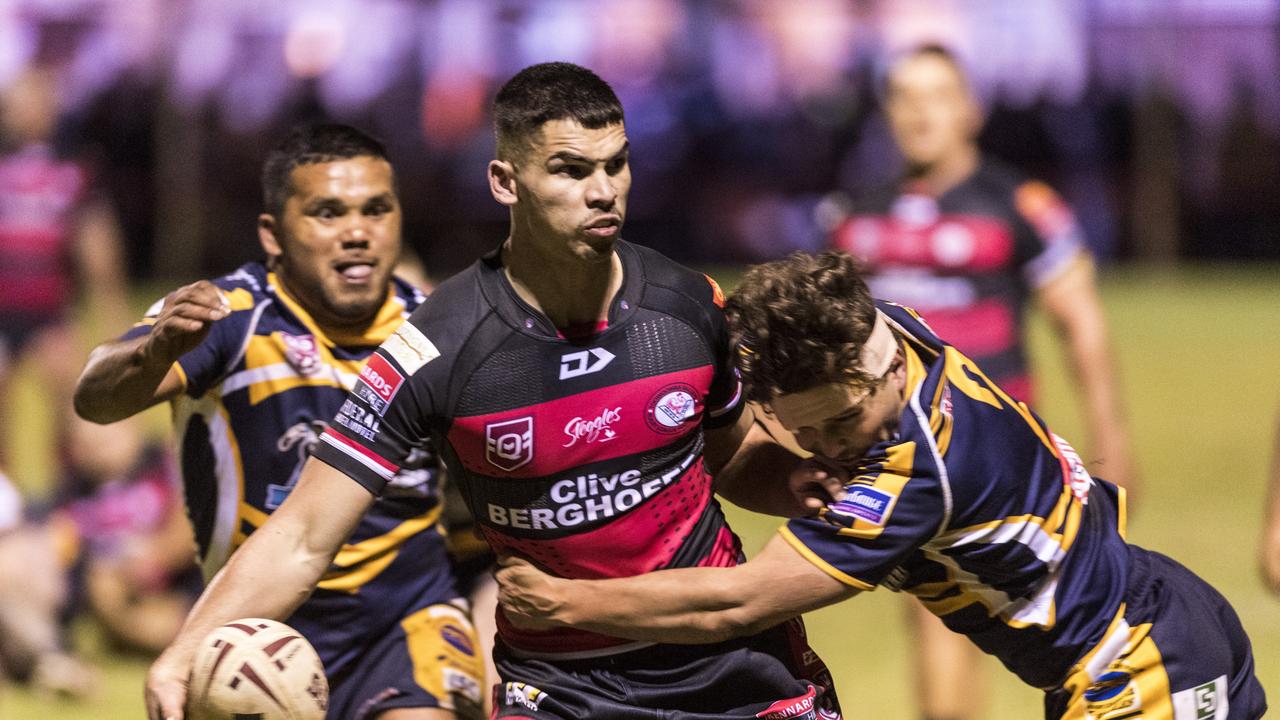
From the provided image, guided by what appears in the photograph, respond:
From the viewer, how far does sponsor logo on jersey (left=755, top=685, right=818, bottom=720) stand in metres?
4.01

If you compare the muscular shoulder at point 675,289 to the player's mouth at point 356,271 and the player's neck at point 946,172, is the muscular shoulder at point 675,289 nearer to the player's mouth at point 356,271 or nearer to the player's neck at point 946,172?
the player's mouth at point 356,271

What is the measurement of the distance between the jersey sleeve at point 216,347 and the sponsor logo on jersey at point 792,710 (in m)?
1.81

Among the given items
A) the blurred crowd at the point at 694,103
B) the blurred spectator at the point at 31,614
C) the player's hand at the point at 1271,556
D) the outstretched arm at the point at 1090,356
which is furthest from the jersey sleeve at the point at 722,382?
the blurred crowd at the point at 694,103

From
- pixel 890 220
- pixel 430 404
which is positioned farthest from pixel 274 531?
pixel 890 220

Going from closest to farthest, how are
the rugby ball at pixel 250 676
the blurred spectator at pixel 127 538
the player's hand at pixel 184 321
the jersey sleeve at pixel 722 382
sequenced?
the rugby ball at pixel 250 676
the jersey sleeve at pixel 722 382
the player's hand at pixel 184 321
the blurred spectator at pixel 127 538

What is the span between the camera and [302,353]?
4715 millimetres

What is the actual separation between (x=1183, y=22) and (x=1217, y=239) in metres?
2.73

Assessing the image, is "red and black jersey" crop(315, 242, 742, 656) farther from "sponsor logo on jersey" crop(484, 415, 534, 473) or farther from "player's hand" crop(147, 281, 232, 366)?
"player's hand" crop(147, 281, 232, 366)

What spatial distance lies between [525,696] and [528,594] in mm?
323

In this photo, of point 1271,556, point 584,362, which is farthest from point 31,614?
point 1271,556

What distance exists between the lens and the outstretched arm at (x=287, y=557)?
12.3 ft

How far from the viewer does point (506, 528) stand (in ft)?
13.2

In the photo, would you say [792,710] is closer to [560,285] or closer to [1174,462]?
[560,285]

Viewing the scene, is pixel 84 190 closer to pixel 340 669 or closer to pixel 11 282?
pixel 11 282
